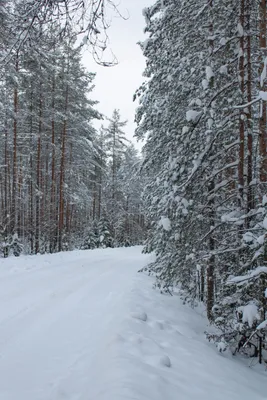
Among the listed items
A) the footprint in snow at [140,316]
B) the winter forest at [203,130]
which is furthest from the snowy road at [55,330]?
the winter forest at [203,130]

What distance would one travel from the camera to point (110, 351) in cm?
444

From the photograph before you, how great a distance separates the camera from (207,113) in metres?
6.86

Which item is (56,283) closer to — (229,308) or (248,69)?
(229,308)

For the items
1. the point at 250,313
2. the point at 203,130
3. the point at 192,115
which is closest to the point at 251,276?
the point at 250,313

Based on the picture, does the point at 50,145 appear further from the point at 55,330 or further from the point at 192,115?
the point at 55,330

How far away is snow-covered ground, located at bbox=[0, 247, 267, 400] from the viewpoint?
3633mm

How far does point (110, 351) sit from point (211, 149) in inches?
187

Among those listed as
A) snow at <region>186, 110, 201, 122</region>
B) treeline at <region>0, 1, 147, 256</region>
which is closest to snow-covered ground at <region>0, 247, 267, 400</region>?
snow at <region>186, 110, 201, 122</region>

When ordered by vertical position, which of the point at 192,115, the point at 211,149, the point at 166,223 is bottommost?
the point at 166,223

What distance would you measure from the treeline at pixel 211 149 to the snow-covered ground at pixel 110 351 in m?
0.86

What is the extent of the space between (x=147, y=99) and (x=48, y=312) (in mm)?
7052

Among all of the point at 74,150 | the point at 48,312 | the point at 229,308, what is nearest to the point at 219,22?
the point at 229,308

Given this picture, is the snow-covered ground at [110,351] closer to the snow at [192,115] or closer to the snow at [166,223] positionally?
the snow at [166,223]

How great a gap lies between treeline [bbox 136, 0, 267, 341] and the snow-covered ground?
2.83 feet
